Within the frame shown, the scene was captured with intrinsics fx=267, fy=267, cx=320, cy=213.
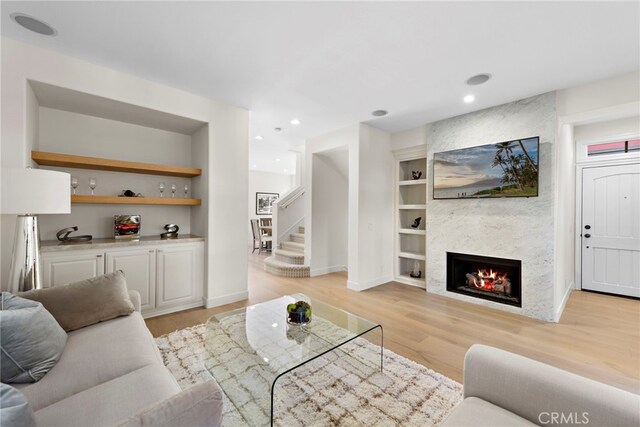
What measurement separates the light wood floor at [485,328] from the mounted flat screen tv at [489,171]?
151cm

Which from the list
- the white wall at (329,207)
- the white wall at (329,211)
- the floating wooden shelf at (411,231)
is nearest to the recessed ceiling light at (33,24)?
the white wall at (329,207)

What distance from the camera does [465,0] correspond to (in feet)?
5.78

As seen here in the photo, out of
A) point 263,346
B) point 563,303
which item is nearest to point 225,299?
point 263,346

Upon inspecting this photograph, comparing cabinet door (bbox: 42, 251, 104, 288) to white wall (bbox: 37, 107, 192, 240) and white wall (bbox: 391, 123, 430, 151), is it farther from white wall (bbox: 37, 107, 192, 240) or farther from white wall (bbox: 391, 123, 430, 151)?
white wall (bbox: 391, 123, 430, 151)

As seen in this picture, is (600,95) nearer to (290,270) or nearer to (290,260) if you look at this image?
(290,270)

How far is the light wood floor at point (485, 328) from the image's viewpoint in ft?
7.38

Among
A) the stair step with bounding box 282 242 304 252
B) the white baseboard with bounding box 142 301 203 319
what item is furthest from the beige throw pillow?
the stair step with bounding box 282 242 304 252

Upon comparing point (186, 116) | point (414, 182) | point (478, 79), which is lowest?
point (414, 182)

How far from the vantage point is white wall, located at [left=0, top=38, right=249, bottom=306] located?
2234 millimetres

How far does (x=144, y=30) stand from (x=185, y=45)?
29 cm

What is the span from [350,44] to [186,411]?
8.43 feet

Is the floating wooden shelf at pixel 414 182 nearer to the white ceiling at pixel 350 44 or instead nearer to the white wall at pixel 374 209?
the white wall at pixel 374 209

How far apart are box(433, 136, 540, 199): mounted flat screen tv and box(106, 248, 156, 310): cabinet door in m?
3.92

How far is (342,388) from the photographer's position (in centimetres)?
190
